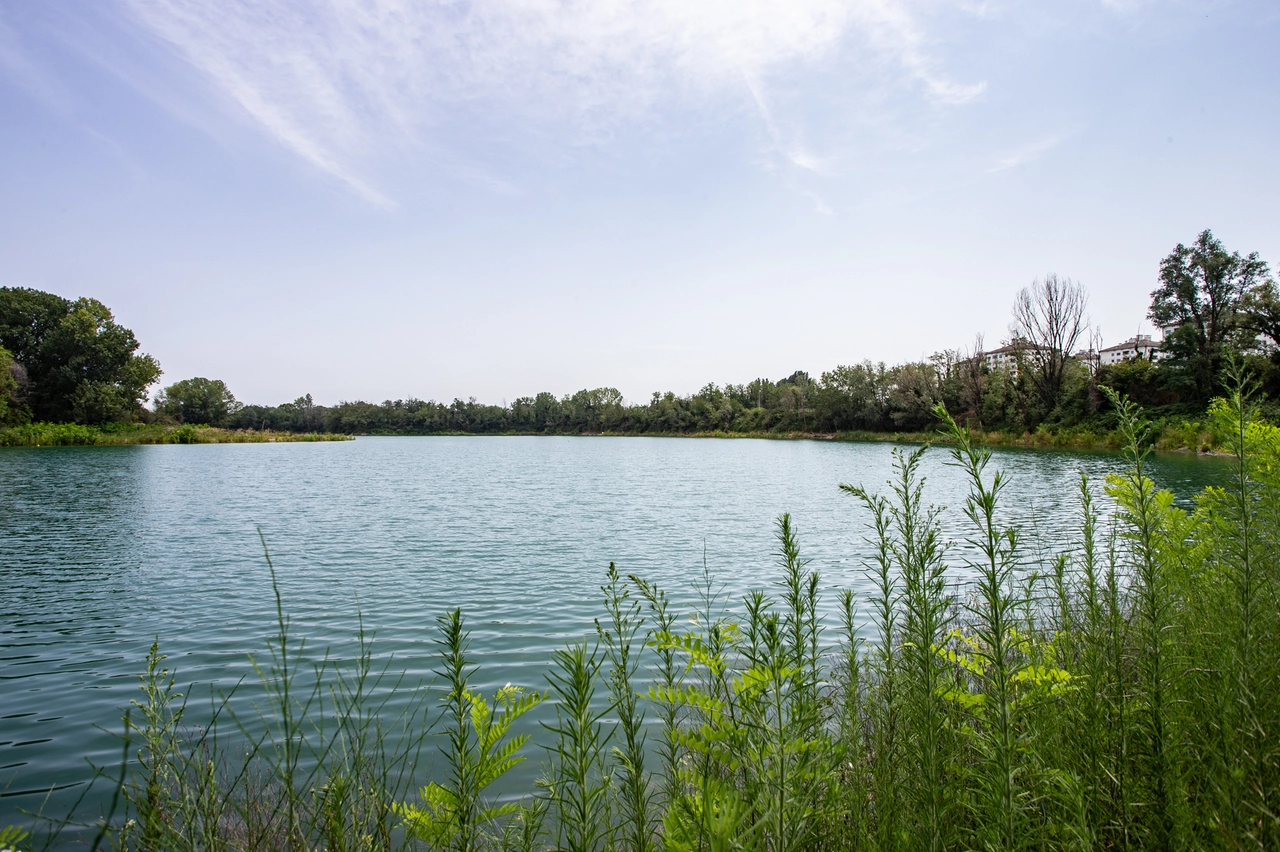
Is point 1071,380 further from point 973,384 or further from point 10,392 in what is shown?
point 10,392

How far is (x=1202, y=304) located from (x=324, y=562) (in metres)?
64.1

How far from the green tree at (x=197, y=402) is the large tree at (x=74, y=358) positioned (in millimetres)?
41290

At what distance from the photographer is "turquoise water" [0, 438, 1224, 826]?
22.0 feet

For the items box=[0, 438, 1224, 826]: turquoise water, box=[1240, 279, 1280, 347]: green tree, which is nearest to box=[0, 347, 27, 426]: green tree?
box=[0, 438, 1224, 826]: turquoise water

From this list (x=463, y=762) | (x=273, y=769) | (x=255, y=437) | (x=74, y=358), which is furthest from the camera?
(x=255, y=437)

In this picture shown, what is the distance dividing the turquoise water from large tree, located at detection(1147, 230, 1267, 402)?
2276cm

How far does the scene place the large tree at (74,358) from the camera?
Answer: 2045 inches

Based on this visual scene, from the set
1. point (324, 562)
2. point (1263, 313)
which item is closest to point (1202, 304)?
point (1263, 313)

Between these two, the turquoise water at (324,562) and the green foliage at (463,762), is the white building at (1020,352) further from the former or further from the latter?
the green foliage at (463,762)

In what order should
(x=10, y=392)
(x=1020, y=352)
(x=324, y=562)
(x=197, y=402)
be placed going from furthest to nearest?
(x=197, y=402), (x=1020, y=352), (x=10, y=392), (x=324, y=562)

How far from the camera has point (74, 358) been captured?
5203cm

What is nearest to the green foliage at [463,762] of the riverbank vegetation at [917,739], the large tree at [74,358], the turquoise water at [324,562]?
the riverbank vegetation at [917,739]

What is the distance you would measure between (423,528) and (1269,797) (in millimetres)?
15884

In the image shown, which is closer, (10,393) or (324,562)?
(324,562)
